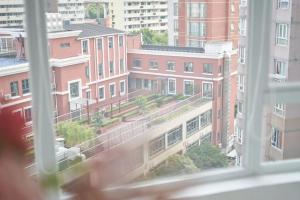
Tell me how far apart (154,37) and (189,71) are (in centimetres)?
29

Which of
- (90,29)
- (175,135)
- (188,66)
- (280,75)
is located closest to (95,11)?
(90,29)

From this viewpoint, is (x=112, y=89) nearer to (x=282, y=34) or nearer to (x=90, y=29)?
(x=90, y=29)

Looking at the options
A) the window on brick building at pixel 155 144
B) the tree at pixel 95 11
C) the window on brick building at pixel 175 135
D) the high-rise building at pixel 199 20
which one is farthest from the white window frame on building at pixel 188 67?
the window on brick building at pixel 155 144

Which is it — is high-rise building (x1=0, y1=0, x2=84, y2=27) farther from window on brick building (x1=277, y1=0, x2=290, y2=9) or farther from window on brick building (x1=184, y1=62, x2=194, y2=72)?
window on brick building (x1=277, y1=0, x2=290, y2=9)

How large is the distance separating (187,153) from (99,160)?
1877 mm

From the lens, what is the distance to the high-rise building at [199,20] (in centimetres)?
235

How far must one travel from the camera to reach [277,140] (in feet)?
8.88

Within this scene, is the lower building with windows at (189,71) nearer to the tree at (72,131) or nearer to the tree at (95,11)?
the tree at (95,11)

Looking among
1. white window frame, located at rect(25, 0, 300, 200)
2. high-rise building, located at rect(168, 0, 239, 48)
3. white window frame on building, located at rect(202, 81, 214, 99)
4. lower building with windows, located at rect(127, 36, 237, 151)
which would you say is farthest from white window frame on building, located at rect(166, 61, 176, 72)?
white window frame, located at rect(25, 0, 300, 200)

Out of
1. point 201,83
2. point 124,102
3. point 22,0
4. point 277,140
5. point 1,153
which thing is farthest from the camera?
point 277,140

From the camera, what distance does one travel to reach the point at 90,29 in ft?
7.14

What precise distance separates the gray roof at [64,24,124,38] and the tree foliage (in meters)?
0.18

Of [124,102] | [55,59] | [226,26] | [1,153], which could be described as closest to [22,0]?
[55,59]

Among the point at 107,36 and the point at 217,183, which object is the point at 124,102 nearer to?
the point at 107,36
